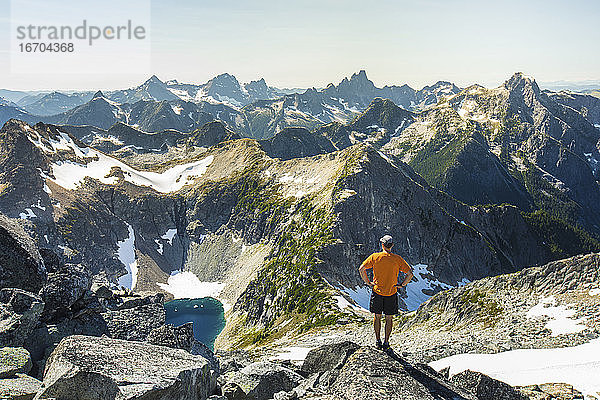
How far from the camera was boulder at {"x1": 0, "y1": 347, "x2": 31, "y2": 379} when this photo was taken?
13727 millimetres

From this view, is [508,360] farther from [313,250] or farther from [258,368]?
[313,250]

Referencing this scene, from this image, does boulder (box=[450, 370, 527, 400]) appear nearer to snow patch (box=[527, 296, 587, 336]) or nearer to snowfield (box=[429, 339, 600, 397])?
snowfield (box=[429, 339, 600, 397])

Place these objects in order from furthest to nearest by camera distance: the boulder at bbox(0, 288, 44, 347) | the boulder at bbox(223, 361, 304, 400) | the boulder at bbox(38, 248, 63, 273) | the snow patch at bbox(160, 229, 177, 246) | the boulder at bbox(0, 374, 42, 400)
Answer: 1. the snow patch at bbox(160, 229, 177, 246)
2. the boulder at bbox(38, 248, 63, 273)
3. the boulder at bbox(223, 361, 304, 400)
4. the boulder at bbox(0, 288, 44, 347)
5. the boulder at bbox(0, 374, 42, 400)

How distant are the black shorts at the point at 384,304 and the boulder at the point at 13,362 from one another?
48.4 feet

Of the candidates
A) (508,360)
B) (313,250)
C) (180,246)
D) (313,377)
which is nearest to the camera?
(313,377)

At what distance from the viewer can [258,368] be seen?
21.0m

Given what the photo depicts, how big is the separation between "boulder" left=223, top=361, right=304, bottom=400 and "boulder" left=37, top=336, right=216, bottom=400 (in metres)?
2.04

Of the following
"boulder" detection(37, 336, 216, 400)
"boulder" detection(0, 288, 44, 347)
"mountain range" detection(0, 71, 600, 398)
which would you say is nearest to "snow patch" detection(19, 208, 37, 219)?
"mountain range" detection(0, 71, 600, 398)

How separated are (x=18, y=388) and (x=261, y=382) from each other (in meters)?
10.8

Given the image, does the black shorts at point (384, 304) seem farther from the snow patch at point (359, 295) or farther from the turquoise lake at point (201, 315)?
the turquoise lake at point (201, 315)

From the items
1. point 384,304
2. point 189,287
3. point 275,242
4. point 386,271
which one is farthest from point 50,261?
point 189,287

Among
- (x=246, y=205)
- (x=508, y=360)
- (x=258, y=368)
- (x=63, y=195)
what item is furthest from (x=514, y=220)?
(x=63, y=195)

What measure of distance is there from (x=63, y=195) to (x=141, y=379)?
586 feet

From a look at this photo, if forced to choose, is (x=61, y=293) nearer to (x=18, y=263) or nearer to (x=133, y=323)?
(x=133, y=323)
